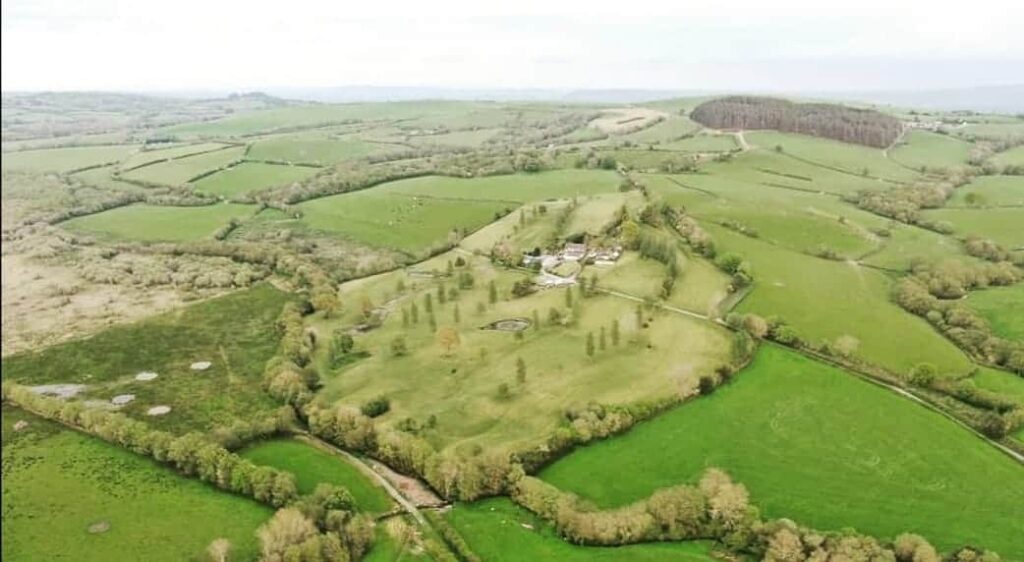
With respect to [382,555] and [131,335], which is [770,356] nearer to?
[382,555]

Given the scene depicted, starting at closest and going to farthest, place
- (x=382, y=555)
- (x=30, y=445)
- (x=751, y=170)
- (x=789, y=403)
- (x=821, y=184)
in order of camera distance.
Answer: (x=382, y=555) → (x=30, y=445) → (x=789, y=403) → (x=821, y=184) → (x=751, y=170)

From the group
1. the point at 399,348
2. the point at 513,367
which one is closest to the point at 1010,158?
the point at 513,367

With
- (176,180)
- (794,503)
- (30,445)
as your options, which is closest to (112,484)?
(30,445)

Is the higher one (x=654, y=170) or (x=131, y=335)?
(x=654, y=170)

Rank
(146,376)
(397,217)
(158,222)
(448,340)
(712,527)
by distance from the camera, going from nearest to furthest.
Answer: (712,527) < (146,376) < (448,340) < (158,222) < (397,217)

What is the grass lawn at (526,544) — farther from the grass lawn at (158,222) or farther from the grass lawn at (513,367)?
the grass lawn at (158,222)

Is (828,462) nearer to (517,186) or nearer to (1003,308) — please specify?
(1003,308)
